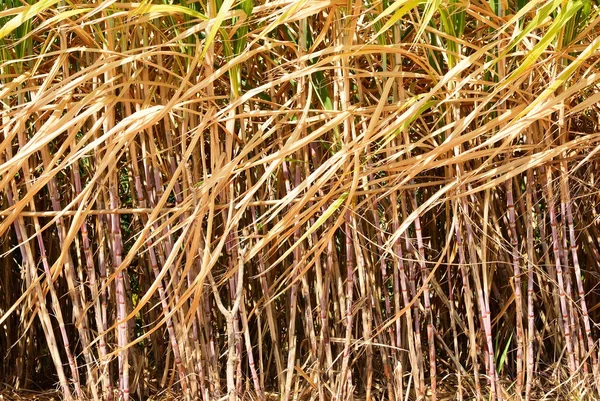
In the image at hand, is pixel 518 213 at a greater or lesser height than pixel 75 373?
greater

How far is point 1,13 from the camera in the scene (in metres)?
1.49

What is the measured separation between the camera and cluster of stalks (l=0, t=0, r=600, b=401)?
60.4 inches

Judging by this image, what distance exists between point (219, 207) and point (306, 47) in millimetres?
365

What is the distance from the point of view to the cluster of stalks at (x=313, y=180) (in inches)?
60.4

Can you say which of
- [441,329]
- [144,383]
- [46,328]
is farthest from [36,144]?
[441,329]

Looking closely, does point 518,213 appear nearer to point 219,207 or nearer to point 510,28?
point 510,28

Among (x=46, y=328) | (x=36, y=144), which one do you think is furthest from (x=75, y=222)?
(x=46, y=328)

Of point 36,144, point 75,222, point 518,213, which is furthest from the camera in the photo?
point 518,213

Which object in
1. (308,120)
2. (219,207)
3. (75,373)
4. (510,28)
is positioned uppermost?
(510,28)

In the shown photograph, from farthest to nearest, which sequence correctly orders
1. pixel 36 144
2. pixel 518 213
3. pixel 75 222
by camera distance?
pixel 518 213
pixel 75 222
pixel 36 144

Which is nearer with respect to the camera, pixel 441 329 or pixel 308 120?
pixel 308 120

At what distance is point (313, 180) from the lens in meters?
1.53

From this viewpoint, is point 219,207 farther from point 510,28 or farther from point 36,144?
point 510,28

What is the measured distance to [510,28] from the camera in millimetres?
1712
